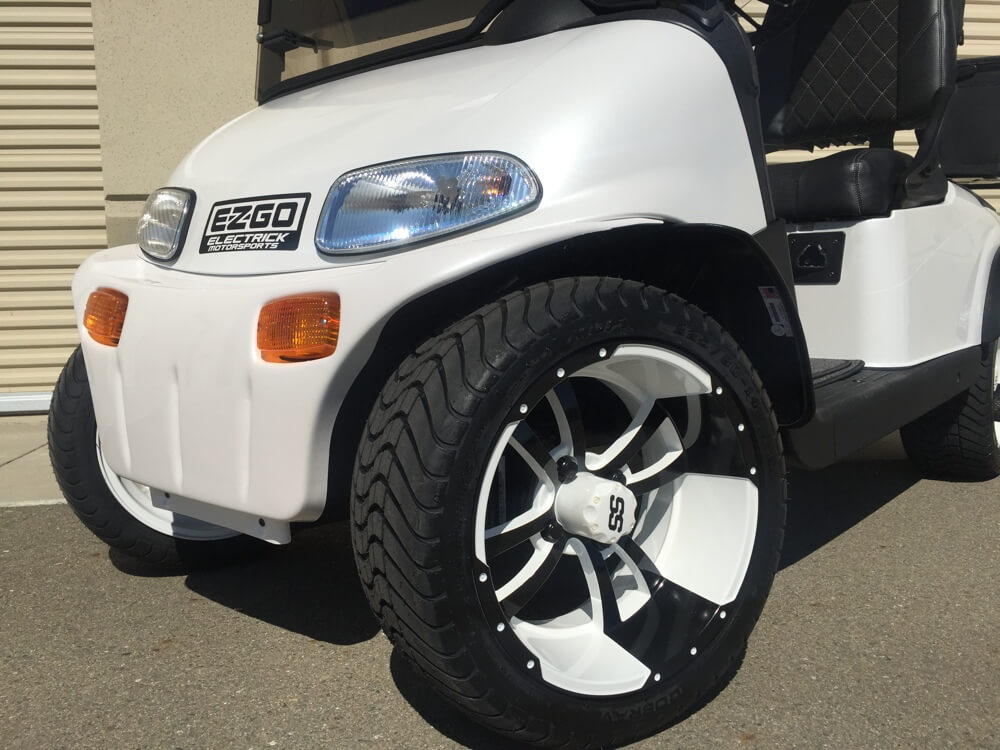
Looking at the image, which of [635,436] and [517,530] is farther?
[635,436]

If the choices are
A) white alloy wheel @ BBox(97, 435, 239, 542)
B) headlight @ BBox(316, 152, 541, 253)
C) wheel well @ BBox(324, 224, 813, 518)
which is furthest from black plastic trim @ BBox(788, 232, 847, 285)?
white alloy wheel @ BBox(97, 435, 239, 542)

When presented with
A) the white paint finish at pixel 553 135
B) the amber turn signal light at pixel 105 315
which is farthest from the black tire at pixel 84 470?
the white paint finish at pixel 553 135

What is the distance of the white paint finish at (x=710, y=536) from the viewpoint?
6.71 feet

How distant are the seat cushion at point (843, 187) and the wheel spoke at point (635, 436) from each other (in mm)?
1333

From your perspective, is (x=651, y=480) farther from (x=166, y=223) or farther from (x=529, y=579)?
(x=166, y=223)

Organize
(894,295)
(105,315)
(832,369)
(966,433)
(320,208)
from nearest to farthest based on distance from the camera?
(320,208) < (105,315) < (832,369) < (894,295) < (966,433)

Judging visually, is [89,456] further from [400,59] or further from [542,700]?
[542,700]

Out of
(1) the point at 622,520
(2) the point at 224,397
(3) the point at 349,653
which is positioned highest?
(2) the point at 224,397

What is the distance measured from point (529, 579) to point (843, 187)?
1.85 meters

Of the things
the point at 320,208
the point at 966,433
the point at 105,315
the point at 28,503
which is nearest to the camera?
the point at 320,208

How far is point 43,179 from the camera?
5809mm

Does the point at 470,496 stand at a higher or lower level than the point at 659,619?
higher

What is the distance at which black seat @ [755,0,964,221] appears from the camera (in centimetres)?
313

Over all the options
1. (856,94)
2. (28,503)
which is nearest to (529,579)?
(856,94)
